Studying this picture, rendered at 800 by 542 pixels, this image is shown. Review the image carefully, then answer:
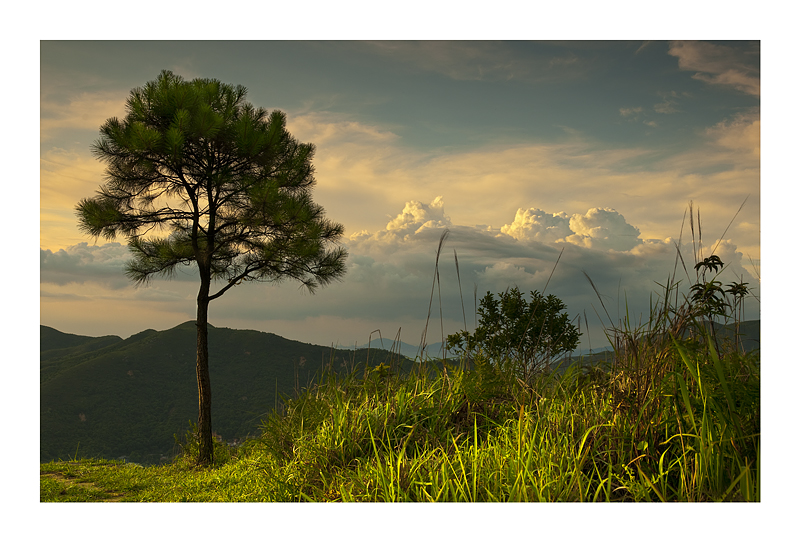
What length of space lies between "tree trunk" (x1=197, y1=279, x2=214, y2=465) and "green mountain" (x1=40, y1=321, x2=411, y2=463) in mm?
257

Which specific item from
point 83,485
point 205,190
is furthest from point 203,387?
point 205,190

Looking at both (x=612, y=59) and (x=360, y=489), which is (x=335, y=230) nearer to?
(x=612, y=59)

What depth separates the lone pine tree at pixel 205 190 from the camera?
21.1 feet

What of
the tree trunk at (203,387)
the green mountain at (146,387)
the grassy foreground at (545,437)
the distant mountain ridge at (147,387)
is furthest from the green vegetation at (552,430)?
the green mountain at (146,387)

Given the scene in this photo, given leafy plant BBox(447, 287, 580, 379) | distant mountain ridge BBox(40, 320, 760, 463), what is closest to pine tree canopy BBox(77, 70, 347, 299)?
distant mountain ridge BBox(40, 320, 760, 463)

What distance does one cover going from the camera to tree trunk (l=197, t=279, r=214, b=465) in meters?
6.59

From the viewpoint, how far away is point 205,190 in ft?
23.0

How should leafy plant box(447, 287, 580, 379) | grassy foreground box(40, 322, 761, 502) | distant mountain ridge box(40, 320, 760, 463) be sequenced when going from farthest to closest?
distant mountain ridge box(40, 320, 760, 463) → leafy plant box(447, 287, 580, 379) → grassy foreground box(40, 322, 761, 502)

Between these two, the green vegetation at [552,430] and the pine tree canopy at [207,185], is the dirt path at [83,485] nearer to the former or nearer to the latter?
the green vegetation at [552,430]

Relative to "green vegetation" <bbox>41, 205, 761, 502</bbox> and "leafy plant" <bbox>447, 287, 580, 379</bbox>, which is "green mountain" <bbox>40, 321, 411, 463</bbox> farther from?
"green vegetation" <bbox>41, 205, 761, 502</bbox>

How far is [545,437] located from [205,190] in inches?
247

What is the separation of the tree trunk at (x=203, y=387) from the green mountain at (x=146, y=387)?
0.84ft

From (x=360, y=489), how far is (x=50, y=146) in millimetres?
3787
